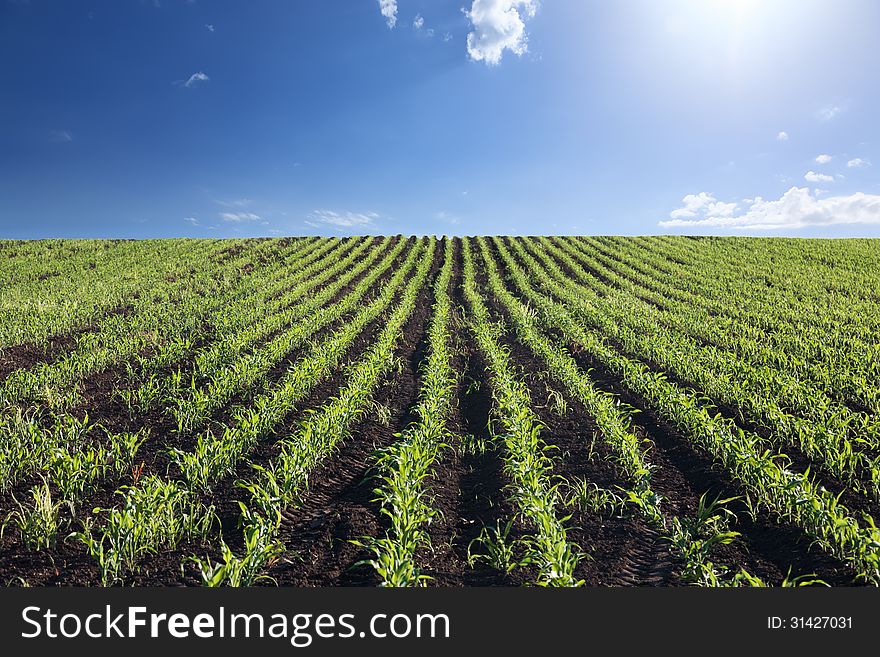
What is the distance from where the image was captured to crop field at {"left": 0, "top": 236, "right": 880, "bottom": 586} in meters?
4.46

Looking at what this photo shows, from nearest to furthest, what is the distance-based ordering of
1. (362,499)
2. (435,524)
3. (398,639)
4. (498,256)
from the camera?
(398,639)
(435,524)
(362,499)
(498,256)

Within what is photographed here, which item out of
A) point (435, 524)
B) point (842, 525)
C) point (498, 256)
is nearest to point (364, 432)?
point (435, 524)

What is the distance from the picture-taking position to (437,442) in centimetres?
717

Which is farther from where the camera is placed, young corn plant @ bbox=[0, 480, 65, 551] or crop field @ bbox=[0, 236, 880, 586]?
young corn plant @ bbox=[0, 480, 65, 551]

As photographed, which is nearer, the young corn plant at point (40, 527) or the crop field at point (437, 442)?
the crop field at point (437, 442)

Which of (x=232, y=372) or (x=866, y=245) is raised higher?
(x=866, y=245)

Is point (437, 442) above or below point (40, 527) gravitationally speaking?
above

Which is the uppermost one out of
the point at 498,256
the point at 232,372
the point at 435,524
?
the point at 498,256

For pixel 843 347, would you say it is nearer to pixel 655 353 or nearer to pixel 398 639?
pixel 655 353

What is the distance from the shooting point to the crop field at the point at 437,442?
446cm

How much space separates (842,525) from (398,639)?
14.6 feet

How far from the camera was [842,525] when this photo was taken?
4.40 m

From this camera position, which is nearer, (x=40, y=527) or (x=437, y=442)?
(x=40, y=527)

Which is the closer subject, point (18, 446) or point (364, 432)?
point (18, 446)
